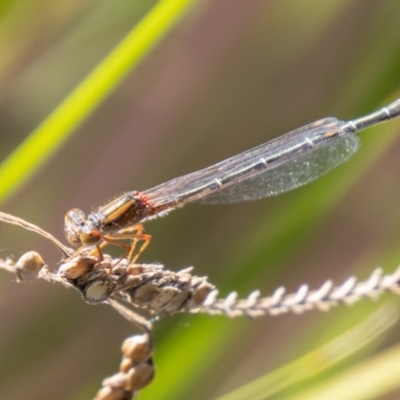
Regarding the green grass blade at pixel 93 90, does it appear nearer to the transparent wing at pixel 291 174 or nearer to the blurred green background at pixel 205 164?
the blurred green background at pixel 205 164

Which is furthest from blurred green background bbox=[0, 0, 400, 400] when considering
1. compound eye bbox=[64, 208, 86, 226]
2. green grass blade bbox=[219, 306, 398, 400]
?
compound eye bbox=[64, 208, 86, 226]

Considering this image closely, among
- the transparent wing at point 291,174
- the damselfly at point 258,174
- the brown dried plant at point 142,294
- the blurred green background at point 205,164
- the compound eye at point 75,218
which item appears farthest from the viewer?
the transparent wing at point 291,174

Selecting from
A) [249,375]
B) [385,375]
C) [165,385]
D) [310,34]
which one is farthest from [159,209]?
[310,34]

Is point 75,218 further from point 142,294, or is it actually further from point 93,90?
point 142,294

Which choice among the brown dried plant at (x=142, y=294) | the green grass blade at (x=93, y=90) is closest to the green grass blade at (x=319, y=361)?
the brown dried plant at (x=142, y=294)

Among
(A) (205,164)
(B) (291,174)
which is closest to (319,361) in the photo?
(B) (291,174)

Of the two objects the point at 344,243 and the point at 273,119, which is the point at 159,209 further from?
the point at 344,243

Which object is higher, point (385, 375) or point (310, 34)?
point (310, 34)
